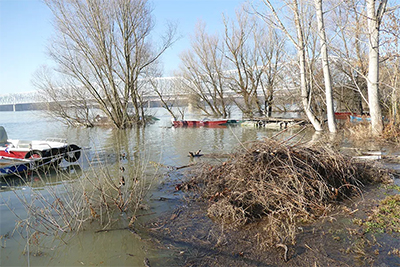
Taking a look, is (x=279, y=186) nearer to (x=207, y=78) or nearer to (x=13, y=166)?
(x=13, y=166)

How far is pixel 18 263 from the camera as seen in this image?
13.0 ft

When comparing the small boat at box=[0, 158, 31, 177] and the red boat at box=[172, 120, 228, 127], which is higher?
the red boat at box=[172, 120, 228, 127]

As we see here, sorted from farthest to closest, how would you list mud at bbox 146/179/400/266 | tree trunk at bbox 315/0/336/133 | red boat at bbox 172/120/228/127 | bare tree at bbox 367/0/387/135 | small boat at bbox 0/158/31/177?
red boat at bbox 172/120/228/127 < tree trunk at bbox 315/0/336/133 < bare tree at bbox 367/0/387/135 < small boat at bbox 0/158/31/177 < mud at bbox 146/179/400/266

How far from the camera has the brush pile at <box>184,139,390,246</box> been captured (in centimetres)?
456

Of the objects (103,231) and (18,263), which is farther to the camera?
(103,231)

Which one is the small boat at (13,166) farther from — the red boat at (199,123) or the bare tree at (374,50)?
the red boat at (199,123)

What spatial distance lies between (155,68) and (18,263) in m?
28.9

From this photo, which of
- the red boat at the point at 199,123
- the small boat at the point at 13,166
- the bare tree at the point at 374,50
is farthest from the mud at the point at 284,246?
the red boat at the point at 199,123

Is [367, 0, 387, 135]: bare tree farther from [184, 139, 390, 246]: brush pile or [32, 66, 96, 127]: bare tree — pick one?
[32, 66, 96, 127]: bare tree

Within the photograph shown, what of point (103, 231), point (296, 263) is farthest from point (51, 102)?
point (296, 263)

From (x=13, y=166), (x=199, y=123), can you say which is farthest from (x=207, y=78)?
(x=13, y=166)

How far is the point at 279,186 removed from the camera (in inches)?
200

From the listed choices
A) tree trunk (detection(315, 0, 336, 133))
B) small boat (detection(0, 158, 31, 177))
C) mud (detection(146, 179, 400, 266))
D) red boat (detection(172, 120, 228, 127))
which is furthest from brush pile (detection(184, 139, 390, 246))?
red boat (detection(172, 120, 228, 127))

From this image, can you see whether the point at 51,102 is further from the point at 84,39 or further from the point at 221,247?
the point at 221,247
